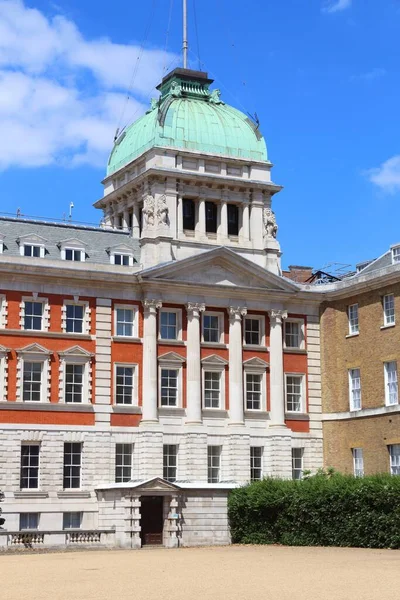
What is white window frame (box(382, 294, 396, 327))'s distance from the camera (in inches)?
2346

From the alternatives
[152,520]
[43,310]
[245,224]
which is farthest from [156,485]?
[245,224]

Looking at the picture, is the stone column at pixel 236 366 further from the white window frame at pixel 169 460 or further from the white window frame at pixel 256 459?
the white window frame at pixel 169 460

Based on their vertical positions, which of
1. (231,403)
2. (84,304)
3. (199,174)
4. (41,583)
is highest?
(199,174)

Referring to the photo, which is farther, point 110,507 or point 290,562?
point 110,507

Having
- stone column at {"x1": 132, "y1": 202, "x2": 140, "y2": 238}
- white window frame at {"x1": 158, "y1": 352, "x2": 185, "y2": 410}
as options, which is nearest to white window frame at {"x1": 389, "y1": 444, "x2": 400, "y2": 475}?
white window frame at {"x1": 158, "y1": 352, "x2": 185, "y2": 410}

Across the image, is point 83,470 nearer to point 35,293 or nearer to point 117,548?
point 117,548

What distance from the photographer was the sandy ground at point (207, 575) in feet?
97.1

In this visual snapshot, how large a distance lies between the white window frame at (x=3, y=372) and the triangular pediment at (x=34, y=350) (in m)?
0.76

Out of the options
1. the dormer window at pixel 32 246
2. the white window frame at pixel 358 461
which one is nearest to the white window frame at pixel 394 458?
the white window frame at pixel 358 461

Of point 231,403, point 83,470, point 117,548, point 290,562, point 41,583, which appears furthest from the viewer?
point 231,403

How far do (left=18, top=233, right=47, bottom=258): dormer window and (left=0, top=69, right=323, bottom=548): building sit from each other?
0.11m

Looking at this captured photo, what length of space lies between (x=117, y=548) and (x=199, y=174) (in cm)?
2270

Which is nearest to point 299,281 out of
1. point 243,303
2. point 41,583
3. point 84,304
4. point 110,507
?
point 243,303

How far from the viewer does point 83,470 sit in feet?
187
